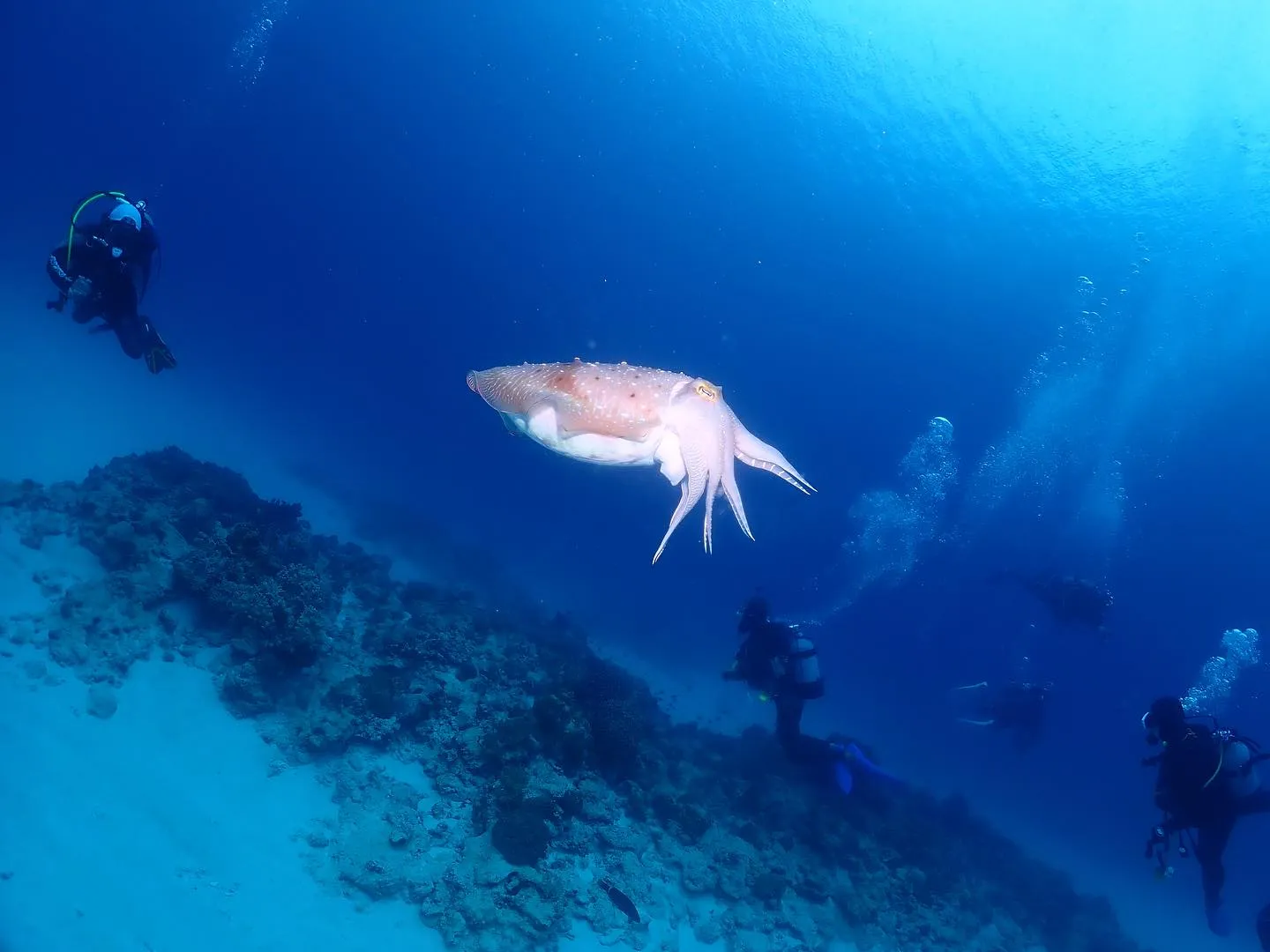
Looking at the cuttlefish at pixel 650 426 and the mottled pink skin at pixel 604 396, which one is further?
the mottled pink skin at pixel 604 396

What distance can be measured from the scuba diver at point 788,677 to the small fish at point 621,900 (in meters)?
4.07

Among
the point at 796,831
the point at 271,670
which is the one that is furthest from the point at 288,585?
the point at 796,831

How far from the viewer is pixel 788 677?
11.4m

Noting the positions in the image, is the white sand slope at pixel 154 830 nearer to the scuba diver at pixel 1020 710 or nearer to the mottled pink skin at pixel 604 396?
the mottled pink skin at pixel 604 396

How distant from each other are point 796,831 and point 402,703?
26.2ft

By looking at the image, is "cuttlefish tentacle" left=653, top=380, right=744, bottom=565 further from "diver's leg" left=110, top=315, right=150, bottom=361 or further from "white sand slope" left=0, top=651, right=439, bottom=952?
"diver's leg" left=110, top=315, right=150, bottom=361

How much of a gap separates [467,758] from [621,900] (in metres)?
2.92

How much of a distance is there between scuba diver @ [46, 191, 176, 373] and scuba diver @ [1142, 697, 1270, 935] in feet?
51.0

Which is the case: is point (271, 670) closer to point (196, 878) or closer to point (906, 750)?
point (196, 878)

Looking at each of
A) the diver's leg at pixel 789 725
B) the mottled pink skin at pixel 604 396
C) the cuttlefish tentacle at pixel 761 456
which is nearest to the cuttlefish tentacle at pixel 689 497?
the cuttlefish tentacle at pixel 761 456

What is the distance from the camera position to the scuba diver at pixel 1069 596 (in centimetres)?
2053

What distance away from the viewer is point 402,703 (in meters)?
9.55

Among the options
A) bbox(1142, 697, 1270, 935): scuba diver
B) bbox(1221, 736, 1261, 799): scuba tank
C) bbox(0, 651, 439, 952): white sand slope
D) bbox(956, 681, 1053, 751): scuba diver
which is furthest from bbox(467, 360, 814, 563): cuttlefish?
bbox(956, 681, 1053, 751): scuba diver

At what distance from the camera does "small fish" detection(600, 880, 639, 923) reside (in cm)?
855
